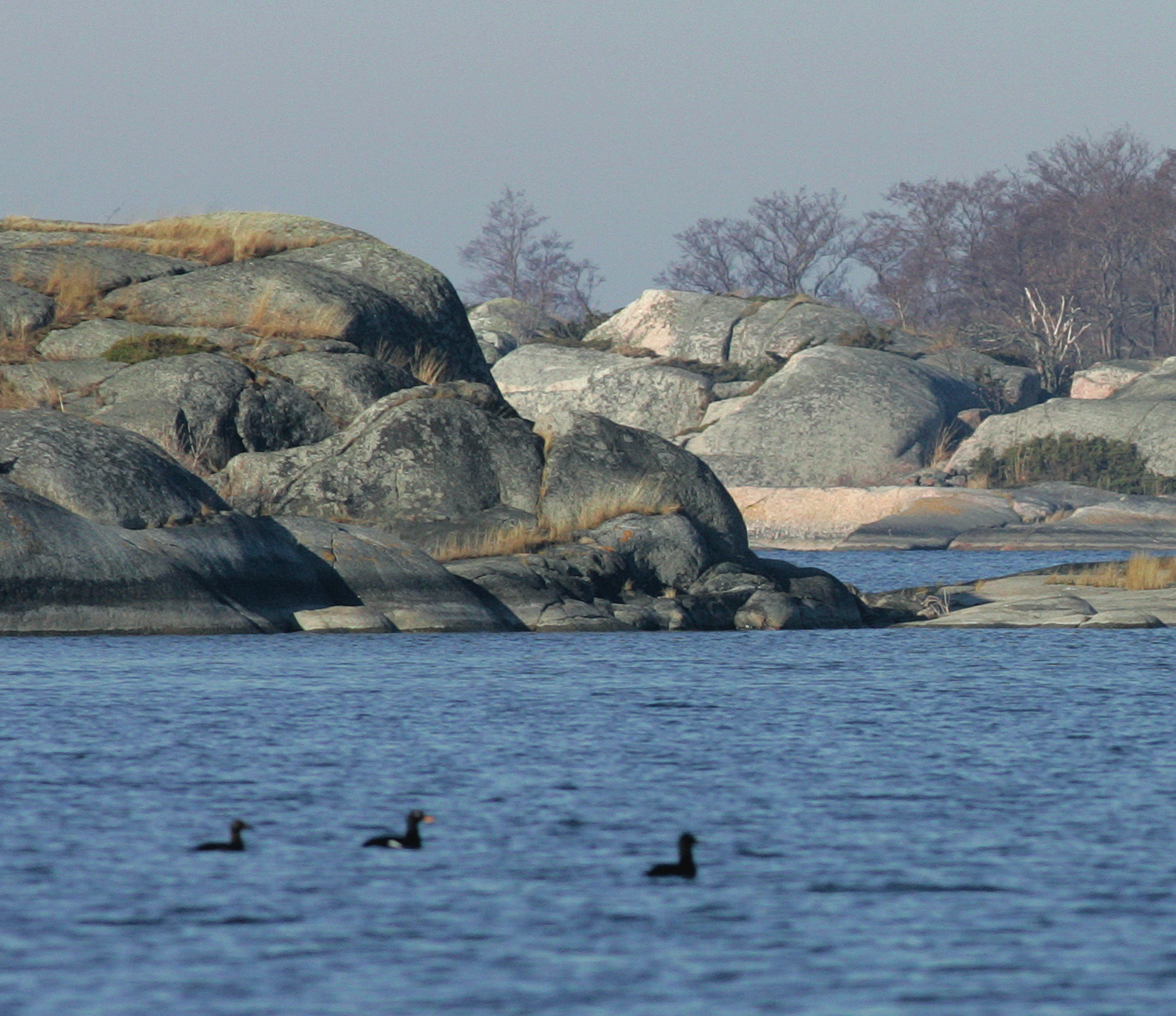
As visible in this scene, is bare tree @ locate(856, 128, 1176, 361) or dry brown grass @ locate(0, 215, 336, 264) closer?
dry brown grass @ locate(0, 215, 336, 264)

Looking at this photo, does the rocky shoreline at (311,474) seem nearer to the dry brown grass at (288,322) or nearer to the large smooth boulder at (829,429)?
the dry brown grass at (288,322)

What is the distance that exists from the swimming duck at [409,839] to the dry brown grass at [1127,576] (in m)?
23.1

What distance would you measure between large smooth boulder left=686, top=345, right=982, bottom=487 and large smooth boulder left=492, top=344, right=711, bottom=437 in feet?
7.63

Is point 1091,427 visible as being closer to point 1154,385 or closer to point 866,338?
point 1154,385

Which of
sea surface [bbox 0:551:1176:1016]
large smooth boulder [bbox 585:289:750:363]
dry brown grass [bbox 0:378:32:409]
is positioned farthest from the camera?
large smooth boulder [bbox 585:289:750:363]

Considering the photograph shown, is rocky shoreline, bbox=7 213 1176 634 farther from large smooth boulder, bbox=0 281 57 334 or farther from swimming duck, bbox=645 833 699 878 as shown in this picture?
swimming duck, bbox=645 833 699 878

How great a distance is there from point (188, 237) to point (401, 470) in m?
9.86

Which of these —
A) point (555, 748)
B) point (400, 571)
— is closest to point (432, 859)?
point (555, 748)

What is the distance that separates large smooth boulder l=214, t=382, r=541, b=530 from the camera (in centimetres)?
3139

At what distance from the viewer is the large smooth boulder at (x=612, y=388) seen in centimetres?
7250

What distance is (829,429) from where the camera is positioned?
68188 millimetres

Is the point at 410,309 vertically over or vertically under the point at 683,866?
over

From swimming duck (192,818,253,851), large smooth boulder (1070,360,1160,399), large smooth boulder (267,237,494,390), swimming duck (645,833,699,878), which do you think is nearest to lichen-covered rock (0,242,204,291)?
large smooth boulder (267,237,494,390)

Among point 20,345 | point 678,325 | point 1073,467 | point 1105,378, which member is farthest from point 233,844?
point 1105,378
